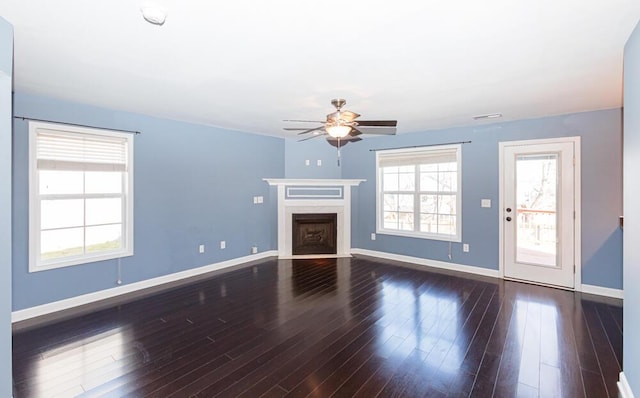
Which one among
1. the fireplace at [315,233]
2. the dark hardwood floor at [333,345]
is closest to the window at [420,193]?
the fireplace at [315,233]

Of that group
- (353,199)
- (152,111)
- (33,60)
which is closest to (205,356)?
(33,60)

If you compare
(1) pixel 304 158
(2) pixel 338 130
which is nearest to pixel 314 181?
(1) pixel 304 158

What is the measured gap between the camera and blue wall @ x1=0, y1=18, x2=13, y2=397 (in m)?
1.73

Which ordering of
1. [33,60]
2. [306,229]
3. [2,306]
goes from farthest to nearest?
[306,229] → [33,60] → [2,306]

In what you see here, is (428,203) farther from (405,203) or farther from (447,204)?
(405,203)

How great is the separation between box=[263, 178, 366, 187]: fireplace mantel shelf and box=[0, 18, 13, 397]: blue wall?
4.14m

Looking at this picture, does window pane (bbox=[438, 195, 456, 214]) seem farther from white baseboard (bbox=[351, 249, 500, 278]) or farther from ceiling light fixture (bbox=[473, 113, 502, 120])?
ceiling light fixture (bbox=[473, 113, 502, 120])

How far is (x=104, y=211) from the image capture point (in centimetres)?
391

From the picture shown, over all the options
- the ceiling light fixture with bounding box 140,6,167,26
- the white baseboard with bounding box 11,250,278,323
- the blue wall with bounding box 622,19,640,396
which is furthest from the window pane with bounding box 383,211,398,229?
the ceiling light fixture with bounding box 140,6,167,26

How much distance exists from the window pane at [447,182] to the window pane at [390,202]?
0.87m

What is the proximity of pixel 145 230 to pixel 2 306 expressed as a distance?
2.50m

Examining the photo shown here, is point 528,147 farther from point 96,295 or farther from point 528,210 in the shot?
point 96,295

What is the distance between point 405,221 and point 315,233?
175 centimetres

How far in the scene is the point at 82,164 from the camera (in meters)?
3.66
